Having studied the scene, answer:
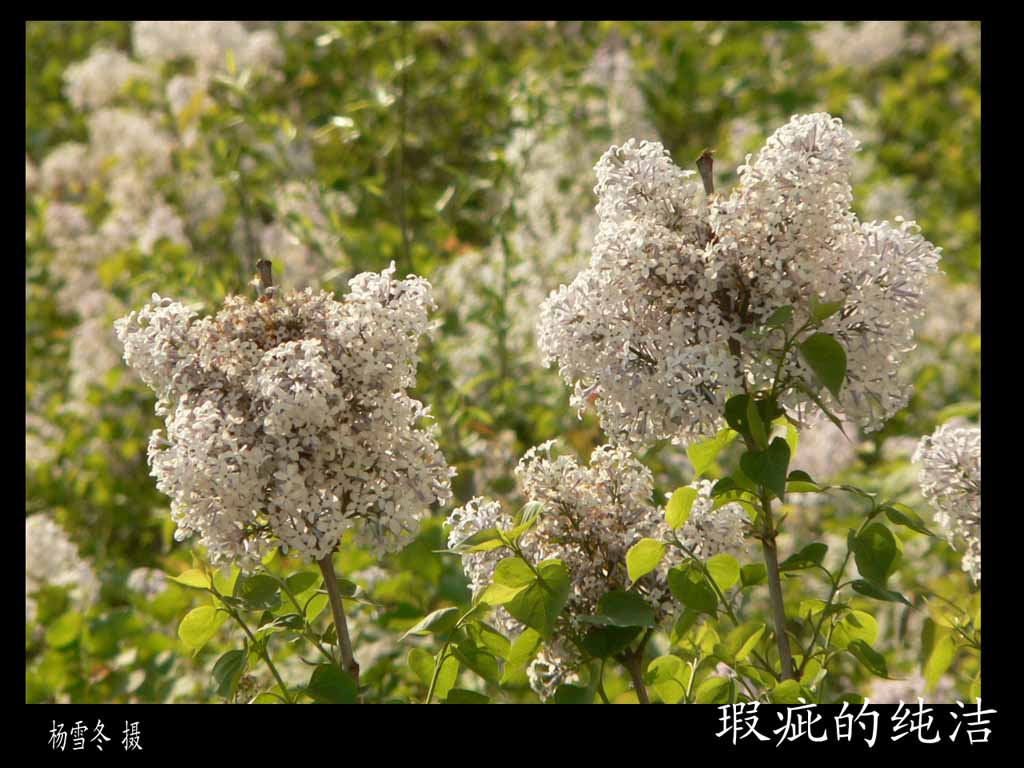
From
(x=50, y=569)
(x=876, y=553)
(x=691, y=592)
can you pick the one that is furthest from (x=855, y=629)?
(x=50, y=569)

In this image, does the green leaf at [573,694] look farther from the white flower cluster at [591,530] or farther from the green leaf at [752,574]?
the green leaf at [752,574]

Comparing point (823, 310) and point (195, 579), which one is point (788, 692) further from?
point (195, 579)

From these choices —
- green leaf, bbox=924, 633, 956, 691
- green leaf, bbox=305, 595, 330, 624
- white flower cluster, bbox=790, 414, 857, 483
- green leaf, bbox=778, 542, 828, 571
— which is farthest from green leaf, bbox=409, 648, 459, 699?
white flower cluster, bbox=790, 414, 857, 483

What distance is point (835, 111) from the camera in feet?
17.7

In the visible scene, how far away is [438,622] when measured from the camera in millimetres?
1646

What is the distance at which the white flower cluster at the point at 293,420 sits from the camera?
1.51 meters

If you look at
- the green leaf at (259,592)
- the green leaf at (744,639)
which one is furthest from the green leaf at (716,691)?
the green leaf at (259,592)

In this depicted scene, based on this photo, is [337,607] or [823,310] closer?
[823,310]

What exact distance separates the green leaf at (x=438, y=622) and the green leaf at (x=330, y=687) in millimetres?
99

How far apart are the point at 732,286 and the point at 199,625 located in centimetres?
87

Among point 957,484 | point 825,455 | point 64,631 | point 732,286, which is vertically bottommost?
point 957,484

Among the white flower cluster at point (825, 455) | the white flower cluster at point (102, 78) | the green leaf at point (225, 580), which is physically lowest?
the green leaf at point (225, 580)

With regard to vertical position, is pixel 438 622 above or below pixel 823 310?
below

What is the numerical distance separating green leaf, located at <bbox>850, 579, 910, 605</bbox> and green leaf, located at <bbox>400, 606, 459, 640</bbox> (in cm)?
53
